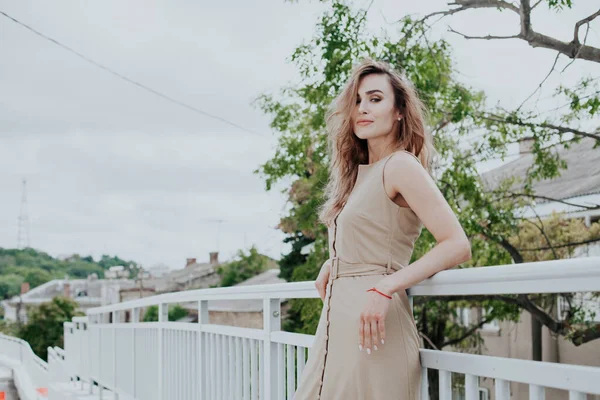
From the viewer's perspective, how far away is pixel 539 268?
166 cm

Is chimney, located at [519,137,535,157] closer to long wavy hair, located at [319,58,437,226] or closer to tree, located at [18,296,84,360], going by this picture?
long wavy hair, located at [319,58,437,226]

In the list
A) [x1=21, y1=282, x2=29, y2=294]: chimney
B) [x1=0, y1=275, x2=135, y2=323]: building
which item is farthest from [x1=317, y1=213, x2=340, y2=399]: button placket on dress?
[x1=21, y1=282, x2=29, y2=294]: chimney

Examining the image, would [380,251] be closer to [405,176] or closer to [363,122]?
[405,176]

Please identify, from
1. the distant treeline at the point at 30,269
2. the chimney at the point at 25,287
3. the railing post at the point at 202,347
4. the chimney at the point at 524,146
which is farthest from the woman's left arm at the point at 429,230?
the chimney at the point at 25,287

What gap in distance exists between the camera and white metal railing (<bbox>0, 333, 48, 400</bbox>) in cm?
1261

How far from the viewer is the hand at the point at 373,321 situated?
2006 mm

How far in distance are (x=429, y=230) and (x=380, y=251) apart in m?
0.20

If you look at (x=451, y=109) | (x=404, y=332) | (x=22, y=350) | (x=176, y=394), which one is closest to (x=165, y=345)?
(x=176, y=394)

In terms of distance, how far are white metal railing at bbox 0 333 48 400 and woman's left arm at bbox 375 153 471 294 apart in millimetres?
10570

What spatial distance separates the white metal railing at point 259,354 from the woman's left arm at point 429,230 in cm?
5

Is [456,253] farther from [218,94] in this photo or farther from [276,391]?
[218,94]

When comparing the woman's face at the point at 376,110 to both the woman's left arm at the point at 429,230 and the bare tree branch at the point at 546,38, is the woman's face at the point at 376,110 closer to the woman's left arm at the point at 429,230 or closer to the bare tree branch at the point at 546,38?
the woman's left arm at the point at 429,230

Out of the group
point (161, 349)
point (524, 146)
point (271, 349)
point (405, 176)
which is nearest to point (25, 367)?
point (524, 146)

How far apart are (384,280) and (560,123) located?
24.3 ft
